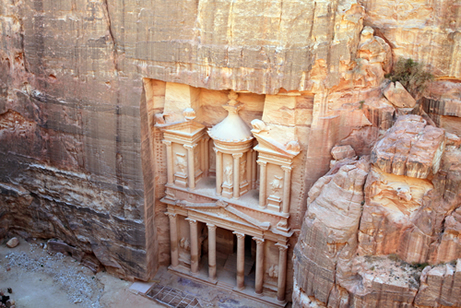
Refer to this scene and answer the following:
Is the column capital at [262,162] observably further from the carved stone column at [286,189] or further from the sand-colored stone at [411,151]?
the sand-colored stone at [411,151]

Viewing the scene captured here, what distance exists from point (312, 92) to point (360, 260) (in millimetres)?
3816

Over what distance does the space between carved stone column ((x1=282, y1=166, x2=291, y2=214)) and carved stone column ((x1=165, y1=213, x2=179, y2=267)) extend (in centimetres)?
359

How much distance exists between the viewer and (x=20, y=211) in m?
16.2

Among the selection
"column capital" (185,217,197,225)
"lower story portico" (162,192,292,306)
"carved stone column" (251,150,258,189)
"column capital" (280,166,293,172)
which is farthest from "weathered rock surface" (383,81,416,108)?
"column capital" (185,217,197,225)

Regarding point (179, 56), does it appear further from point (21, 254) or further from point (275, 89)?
point (21, 254)

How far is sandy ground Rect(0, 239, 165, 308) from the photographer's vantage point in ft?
45.9

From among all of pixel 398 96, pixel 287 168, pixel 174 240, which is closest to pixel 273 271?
pixel 174 240

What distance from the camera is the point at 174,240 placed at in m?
14.8

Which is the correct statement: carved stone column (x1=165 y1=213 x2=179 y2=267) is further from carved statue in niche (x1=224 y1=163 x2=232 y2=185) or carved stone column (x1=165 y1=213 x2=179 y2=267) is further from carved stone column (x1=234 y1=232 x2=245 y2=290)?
carved statue in niche (x1=224 y1=163 x2=232 y2=185)

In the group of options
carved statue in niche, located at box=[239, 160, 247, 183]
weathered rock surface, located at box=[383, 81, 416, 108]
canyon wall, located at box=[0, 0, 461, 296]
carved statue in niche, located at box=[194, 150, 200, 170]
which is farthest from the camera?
carved statue in niche, located at box=[194, 150, 200, 170]

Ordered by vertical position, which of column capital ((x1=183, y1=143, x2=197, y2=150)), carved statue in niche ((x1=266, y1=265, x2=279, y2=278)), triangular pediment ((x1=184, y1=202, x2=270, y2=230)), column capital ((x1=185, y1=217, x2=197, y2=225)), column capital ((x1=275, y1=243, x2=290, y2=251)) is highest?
column capital ((x1=183, y1=143, x2=197, y2=150))

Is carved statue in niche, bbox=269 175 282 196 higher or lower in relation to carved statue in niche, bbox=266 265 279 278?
higher

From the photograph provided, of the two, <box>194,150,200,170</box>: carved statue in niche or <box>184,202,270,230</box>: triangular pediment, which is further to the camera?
<box>194,150,200,170</box>: carved statue in niche

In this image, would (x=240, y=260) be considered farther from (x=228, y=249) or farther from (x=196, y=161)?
(x=196, y=161)
